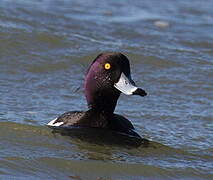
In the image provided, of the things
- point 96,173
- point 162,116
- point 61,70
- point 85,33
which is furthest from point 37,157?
point 85,33

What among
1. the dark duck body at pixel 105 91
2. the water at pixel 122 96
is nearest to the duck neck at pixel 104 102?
the dark duck body at pixel 105 91

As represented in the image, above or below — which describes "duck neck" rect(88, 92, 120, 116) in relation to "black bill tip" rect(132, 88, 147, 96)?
below

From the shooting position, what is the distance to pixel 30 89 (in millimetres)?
9891

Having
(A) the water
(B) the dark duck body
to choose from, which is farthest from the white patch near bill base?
(A) the water

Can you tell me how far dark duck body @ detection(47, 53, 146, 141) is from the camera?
741 cm

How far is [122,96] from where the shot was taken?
33.1 feet

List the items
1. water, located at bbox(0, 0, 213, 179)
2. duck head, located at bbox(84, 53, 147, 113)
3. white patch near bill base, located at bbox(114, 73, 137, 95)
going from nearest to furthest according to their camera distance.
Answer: water, located at bbox(0, 0, 213, 179), white patch near bill base, located at bbox(114, 73, 137, 95), duck head, located at bbox(84, 53, 147, 113)

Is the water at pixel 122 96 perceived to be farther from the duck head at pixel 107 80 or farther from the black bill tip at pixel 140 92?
the black bill tip at pixel 140 92

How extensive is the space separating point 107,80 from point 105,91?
12 centimetres

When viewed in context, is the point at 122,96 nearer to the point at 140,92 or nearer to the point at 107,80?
the point at 107,80

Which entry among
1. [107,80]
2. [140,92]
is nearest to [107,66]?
[107,80]

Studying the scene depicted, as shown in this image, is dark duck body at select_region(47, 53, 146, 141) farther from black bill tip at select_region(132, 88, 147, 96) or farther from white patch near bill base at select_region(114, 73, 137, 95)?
black bill tip at select_region(132, 88, 147, 96)

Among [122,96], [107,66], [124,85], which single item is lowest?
[122,96]

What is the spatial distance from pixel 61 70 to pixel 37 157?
398 cm
